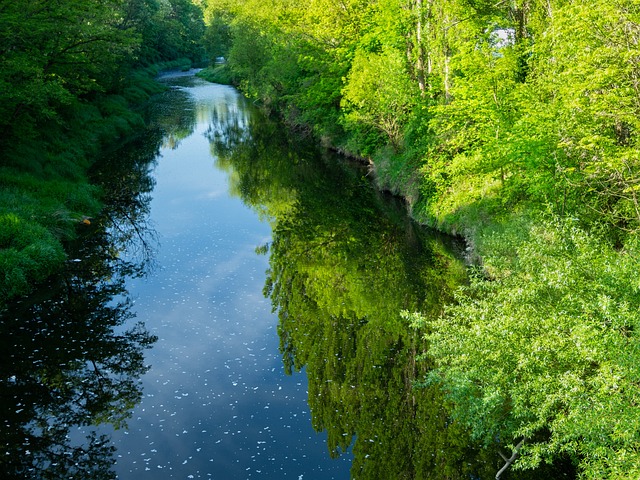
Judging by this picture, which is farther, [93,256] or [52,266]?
[93,256]

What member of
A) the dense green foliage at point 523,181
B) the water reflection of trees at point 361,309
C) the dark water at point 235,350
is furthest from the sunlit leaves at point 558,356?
the dark water at point 235,350

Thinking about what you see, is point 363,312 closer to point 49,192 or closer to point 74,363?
point 74,363

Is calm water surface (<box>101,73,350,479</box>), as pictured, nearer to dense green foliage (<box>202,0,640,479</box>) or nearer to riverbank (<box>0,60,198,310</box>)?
riverbank (<box>0,60,198,310</box>)

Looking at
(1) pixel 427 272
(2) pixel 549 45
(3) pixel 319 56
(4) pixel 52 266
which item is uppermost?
(3) pixel 319 56

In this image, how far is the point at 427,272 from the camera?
24.0 meters

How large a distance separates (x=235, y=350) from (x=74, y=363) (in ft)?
16.6

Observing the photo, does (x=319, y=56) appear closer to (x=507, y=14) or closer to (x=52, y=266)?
(x=507, y=14)

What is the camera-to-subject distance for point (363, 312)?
21.0 meters

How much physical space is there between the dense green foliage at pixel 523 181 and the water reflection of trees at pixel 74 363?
9.31m

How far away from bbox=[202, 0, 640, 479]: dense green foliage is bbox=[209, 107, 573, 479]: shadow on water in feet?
3.19

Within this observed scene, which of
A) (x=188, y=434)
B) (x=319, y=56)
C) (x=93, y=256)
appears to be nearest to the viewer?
(x=188, y=434)

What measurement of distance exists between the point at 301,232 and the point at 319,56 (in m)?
24.5

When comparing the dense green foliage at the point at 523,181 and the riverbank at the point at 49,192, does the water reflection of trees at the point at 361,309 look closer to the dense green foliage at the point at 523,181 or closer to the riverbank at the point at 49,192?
the dense green foliage at the point at 523,181

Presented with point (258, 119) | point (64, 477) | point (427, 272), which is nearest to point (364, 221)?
point (427, 272)
